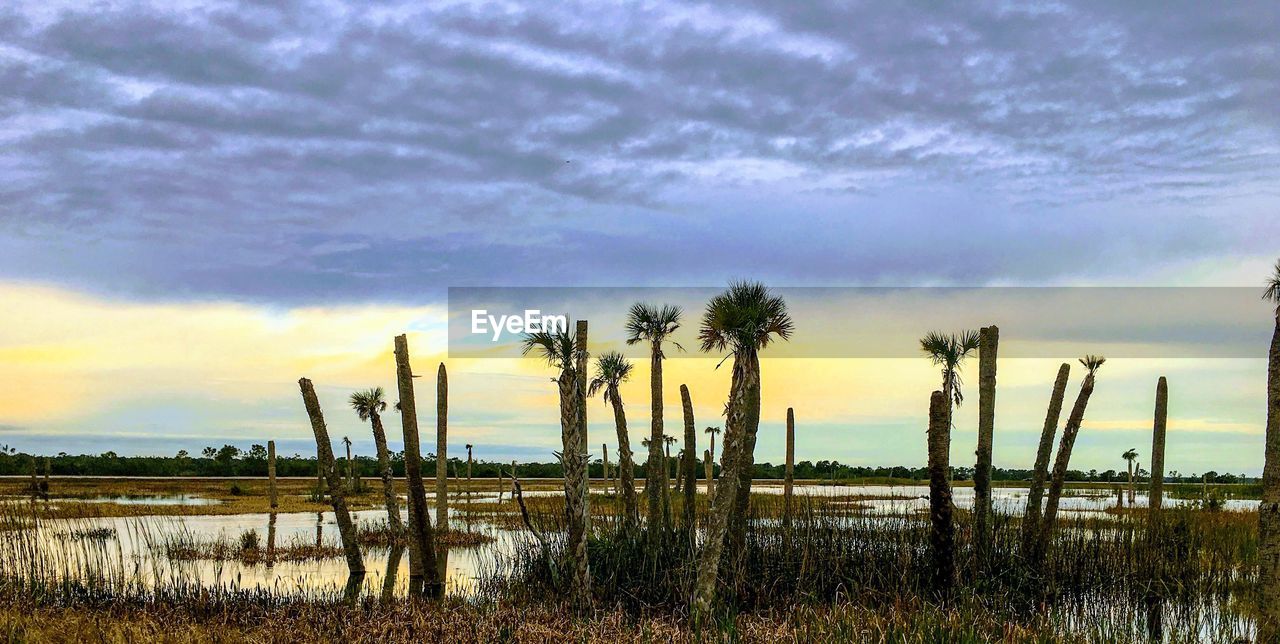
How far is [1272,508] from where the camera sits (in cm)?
1260

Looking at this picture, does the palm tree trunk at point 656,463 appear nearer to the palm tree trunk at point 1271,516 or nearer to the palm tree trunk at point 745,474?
the palm tree trunk at point 745,474

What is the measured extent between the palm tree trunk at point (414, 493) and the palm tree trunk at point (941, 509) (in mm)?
8641

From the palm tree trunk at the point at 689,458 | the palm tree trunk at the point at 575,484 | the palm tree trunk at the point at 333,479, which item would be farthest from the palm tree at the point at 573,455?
the palm tree trunk at the point at 333,479

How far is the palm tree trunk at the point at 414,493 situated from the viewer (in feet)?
60.7

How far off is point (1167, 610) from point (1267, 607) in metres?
4.84

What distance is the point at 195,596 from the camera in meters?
14.8

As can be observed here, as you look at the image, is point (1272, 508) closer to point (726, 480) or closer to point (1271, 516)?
point (1271, 516)

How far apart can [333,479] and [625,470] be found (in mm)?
5948

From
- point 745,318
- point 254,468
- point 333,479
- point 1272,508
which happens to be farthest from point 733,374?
point 254,468

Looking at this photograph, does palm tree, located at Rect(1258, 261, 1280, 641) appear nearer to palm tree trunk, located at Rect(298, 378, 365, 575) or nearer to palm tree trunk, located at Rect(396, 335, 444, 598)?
palm tree trunk, located at Rect(396, 335, 444, 598)

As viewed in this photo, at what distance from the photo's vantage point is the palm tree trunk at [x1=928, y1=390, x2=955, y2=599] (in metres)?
14.7

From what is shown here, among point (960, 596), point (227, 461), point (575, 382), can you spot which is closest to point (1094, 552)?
point (960, 596)

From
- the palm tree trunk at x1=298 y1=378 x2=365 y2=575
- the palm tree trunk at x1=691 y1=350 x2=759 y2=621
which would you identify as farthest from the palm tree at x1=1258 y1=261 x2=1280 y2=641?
the palm tree trunk at x1=298 y1=378 x2=365 y2=575

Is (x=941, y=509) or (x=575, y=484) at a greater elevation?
(x=575, y=484)
